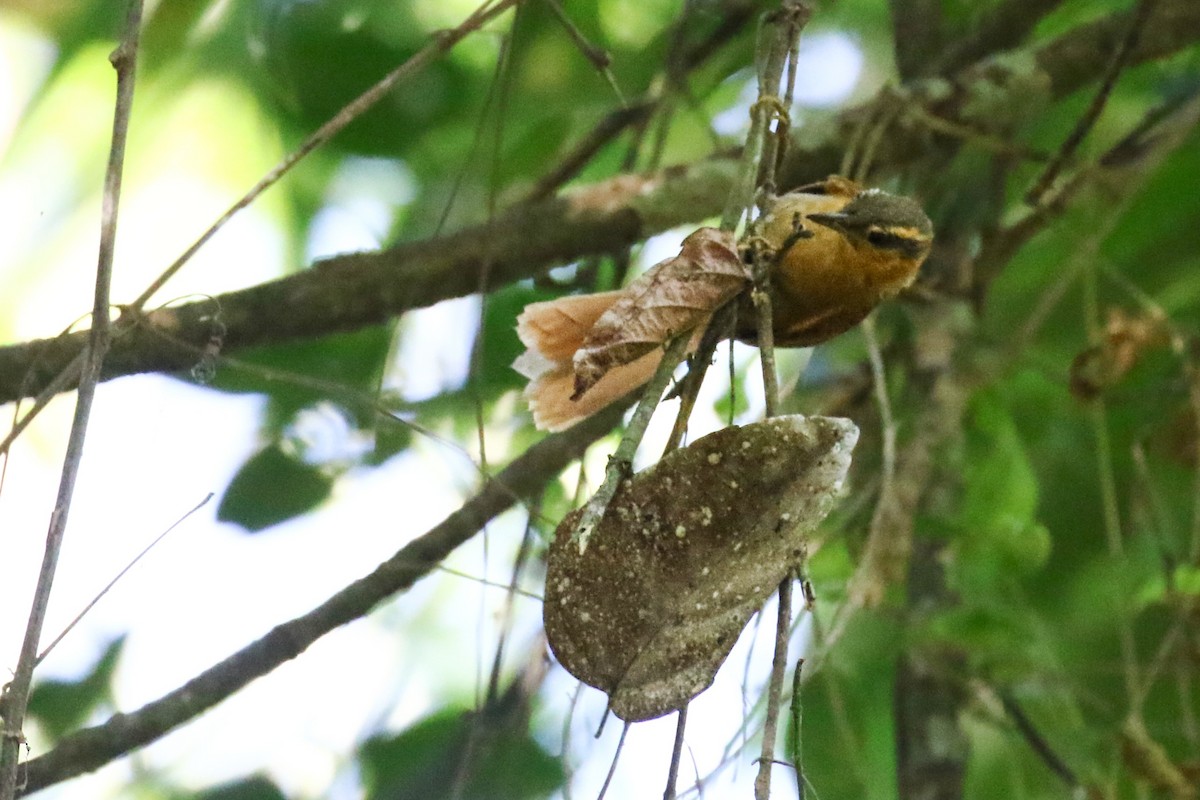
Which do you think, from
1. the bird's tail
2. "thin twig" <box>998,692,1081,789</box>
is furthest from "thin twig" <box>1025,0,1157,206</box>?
the bird's tail

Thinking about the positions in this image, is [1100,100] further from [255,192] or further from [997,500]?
[255,192]

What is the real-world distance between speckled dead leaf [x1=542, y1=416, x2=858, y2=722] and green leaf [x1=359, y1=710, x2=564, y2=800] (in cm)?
84

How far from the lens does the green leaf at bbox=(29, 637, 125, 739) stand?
6.02 feet

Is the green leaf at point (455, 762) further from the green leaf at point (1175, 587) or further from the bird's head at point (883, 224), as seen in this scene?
the green leaf at point (1175, 587)

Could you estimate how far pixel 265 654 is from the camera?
167 centimetres

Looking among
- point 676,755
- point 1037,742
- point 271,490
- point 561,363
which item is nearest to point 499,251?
point 271,490

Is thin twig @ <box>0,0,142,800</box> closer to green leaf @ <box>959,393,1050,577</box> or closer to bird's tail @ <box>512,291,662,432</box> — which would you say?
bird's tail @ <box>512,291,662,432</box>

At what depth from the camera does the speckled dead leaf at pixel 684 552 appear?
0.97 metres

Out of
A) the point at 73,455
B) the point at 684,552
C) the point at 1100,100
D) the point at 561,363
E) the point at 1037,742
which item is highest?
the point at 1100,100

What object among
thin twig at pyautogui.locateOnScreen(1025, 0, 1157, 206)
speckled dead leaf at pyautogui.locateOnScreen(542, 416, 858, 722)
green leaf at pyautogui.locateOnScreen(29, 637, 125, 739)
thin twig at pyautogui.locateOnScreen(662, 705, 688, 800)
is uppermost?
thin twig at pyautogui.locateOnScreen(1025, 0, 1157, 206)

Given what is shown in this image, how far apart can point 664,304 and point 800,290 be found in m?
0.32

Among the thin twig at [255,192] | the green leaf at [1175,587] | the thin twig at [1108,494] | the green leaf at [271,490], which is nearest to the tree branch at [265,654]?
the green leaf at [271,490]

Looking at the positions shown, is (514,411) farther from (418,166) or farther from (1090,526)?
(1090,526)

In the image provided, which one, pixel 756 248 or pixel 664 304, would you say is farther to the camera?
pixel 756 248
